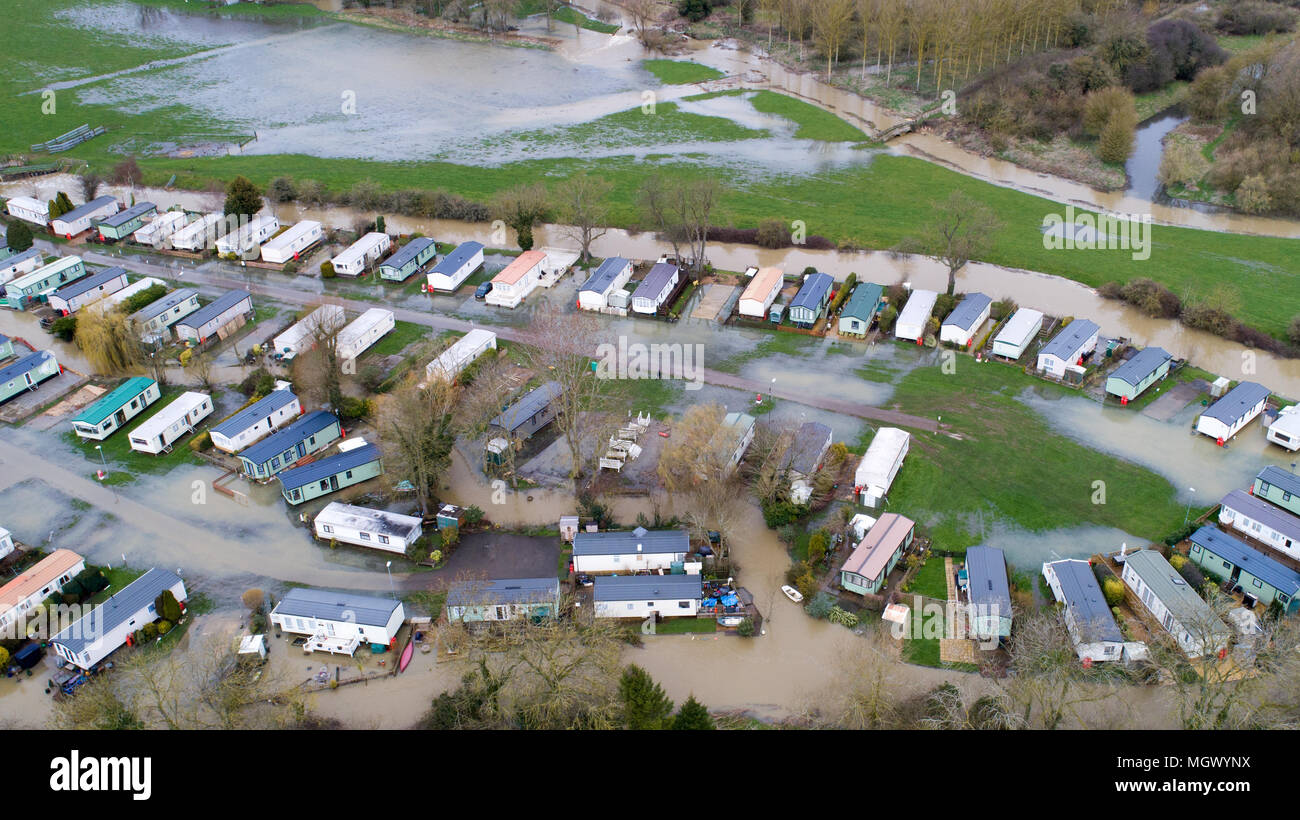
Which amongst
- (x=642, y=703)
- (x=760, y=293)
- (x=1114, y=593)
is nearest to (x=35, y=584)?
(x=642, y=703)

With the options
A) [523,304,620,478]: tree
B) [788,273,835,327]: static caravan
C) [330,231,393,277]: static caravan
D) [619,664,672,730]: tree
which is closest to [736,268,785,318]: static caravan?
[788,273,835,327]: static caravan

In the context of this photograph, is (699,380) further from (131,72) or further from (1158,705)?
(131,72)

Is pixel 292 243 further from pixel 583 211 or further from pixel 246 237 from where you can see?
pixel 583 211

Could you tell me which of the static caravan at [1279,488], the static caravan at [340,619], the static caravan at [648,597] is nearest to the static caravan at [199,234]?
the static caravan at [340,619]

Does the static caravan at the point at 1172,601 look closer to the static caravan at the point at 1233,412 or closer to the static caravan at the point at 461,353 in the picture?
the static caravan at the point at 1233,412

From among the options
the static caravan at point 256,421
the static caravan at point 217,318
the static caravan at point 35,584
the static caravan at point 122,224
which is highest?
the static caravan at point 122,224

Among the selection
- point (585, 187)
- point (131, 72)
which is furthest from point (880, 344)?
point (131, 72)
